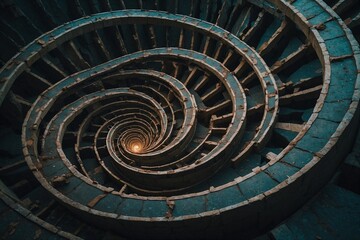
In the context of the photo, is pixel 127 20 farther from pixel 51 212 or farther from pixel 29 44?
pixel 51 212

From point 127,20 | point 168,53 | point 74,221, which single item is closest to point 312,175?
point 74,221

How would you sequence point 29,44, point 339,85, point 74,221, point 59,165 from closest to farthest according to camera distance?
1. point 74,221
2. point 339,85
3. point 59,165
4. point 29,44

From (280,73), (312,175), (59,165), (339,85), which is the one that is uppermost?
(280,73)

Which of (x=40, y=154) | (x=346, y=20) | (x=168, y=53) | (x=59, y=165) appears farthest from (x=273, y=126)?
(x=40, y=154)

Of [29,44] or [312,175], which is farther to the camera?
[29,44]

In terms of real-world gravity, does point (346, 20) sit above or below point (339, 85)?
above

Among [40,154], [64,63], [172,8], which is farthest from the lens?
[172,8]

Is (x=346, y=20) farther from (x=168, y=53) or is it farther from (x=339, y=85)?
(x=168, y=53)
